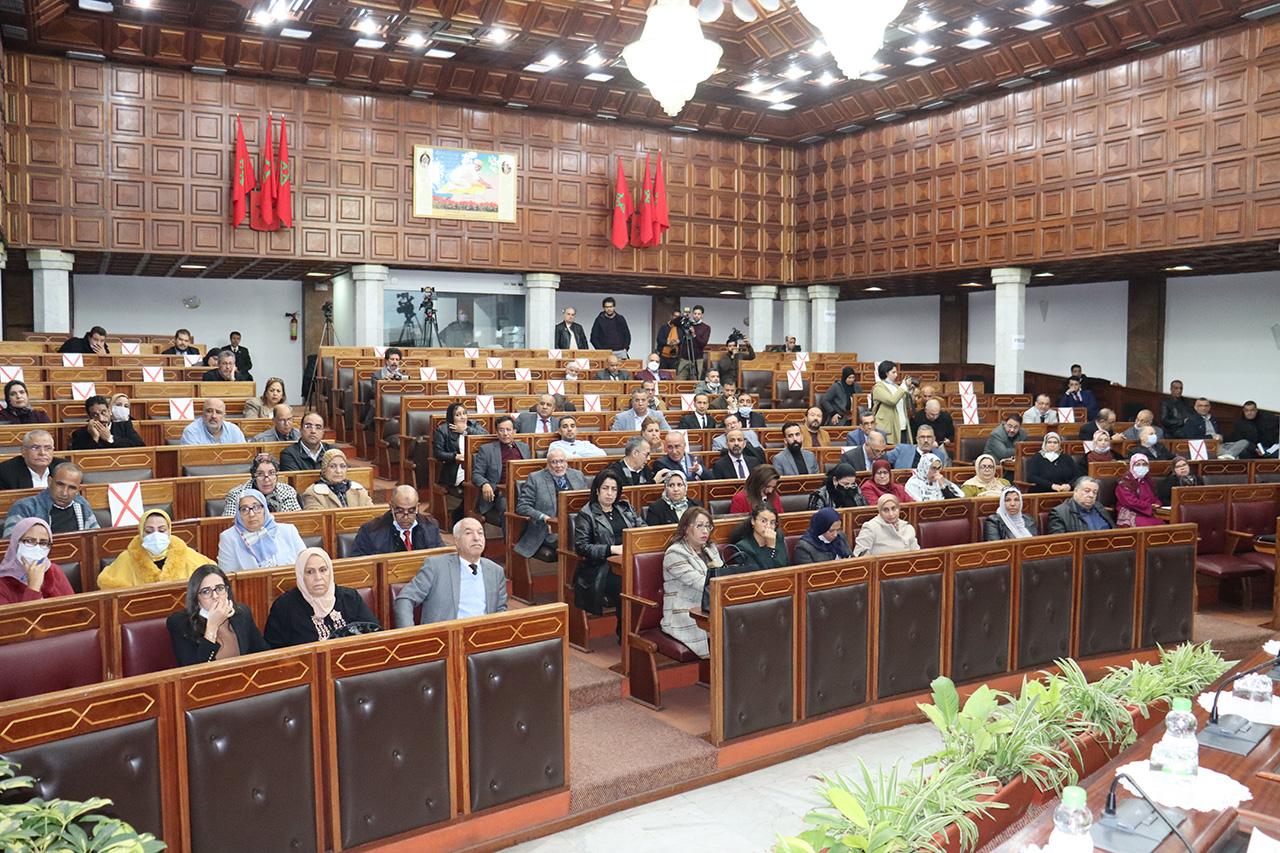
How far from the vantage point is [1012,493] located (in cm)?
563

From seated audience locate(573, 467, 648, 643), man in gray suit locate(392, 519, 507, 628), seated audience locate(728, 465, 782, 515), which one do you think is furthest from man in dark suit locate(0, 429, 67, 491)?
seated audience locate(728, 465, 782, 515)

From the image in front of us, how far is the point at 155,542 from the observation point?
12.6ft

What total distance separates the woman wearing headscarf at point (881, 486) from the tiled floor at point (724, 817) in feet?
6.81

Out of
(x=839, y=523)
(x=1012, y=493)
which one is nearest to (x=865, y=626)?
(x=839, y=523)

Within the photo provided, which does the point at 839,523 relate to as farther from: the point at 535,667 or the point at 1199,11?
the point at 1199,11

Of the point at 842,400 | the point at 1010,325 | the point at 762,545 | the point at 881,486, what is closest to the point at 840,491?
the point at 881,486

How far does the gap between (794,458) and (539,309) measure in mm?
7007

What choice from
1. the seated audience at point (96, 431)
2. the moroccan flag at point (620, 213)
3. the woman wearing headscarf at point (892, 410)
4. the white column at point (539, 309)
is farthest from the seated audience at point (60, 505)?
the moroccan flag at point (620, 213)

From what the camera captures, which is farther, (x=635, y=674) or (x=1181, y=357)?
(x=1181, y=357)

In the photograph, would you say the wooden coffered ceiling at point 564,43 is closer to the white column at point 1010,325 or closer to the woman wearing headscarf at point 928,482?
the white column at point 1010,325

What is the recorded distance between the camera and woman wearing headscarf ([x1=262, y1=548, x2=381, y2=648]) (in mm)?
3420

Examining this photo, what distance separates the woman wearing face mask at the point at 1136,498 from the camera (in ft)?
Result: 23.0

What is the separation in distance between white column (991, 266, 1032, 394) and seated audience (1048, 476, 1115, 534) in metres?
6.21

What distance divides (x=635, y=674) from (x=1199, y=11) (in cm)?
894
